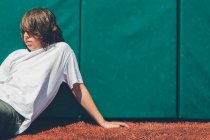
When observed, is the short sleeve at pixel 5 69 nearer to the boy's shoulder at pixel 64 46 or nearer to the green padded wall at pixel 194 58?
the boy's shoulder at pixel 64 46

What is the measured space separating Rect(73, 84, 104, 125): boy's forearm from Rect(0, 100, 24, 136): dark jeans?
0.47 meters

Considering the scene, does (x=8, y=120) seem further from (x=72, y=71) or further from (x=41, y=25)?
(x=41, y=25)

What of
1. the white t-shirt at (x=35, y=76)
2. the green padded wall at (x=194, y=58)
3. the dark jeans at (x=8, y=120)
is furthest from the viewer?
the green padded wall at (x=194, y=58)

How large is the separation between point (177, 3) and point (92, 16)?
0.69 m

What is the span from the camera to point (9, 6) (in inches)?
128

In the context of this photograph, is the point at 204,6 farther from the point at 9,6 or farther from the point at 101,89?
the point at 9,6

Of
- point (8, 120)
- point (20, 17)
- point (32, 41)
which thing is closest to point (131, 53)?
point (32, 41)

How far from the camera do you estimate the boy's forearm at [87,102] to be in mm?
3020

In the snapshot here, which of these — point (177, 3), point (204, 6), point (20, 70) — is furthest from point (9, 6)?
point (204, 6)

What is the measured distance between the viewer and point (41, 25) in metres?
3.04

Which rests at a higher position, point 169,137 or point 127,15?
point 127,15

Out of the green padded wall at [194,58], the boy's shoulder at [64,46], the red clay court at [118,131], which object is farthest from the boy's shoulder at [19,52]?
the green padded wall at [194,58]

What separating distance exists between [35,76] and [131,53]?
0.80 meters

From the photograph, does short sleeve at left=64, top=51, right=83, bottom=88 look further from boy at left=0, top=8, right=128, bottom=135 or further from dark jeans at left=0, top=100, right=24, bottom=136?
dark jeans at left=0, top=100, right=24, bottom=136
